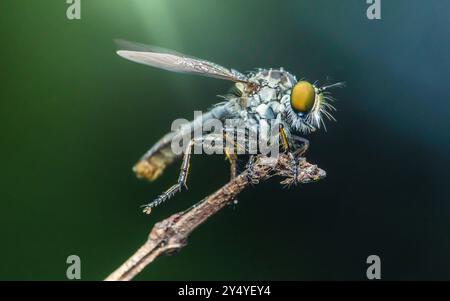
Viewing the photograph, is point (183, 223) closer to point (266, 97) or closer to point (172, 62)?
point (172, 62)

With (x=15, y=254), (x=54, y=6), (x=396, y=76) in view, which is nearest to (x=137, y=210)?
(x=15, y=254)

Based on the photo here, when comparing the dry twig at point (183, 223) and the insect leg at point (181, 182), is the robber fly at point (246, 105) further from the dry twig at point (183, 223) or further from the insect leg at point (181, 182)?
the dry twig at point (183, 223)

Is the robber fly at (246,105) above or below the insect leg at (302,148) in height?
above

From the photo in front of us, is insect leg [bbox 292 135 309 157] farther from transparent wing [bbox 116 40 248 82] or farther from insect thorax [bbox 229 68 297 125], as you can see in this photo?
transparent wing [bbox 116 40 248 82]

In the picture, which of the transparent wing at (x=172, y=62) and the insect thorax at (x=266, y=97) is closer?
the transparent wing at (x=172, y=62)

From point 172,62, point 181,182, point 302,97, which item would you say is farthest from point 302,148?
point 172,62

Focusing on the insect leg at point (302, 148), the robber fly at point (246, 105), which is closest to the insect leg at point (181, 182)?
the robber fly at point (246, 105)

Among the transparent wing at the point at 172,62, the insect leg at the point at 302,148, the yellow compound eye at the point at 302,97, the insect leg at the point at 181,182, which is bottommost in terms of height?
the insect leg at the point at 181,182

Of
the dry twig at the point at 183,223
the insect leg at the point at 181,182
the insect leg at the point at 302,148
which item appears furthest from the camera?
the insect leg at the point at 302,148

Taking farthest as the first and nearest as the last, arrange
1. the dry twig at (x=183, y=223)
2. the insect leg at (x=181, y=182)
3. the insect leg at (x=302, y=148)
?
the insect leg at (x=302, y=148) < the insect leg at (x=181, y=182) < the dry twig at (x=183, y=223)
